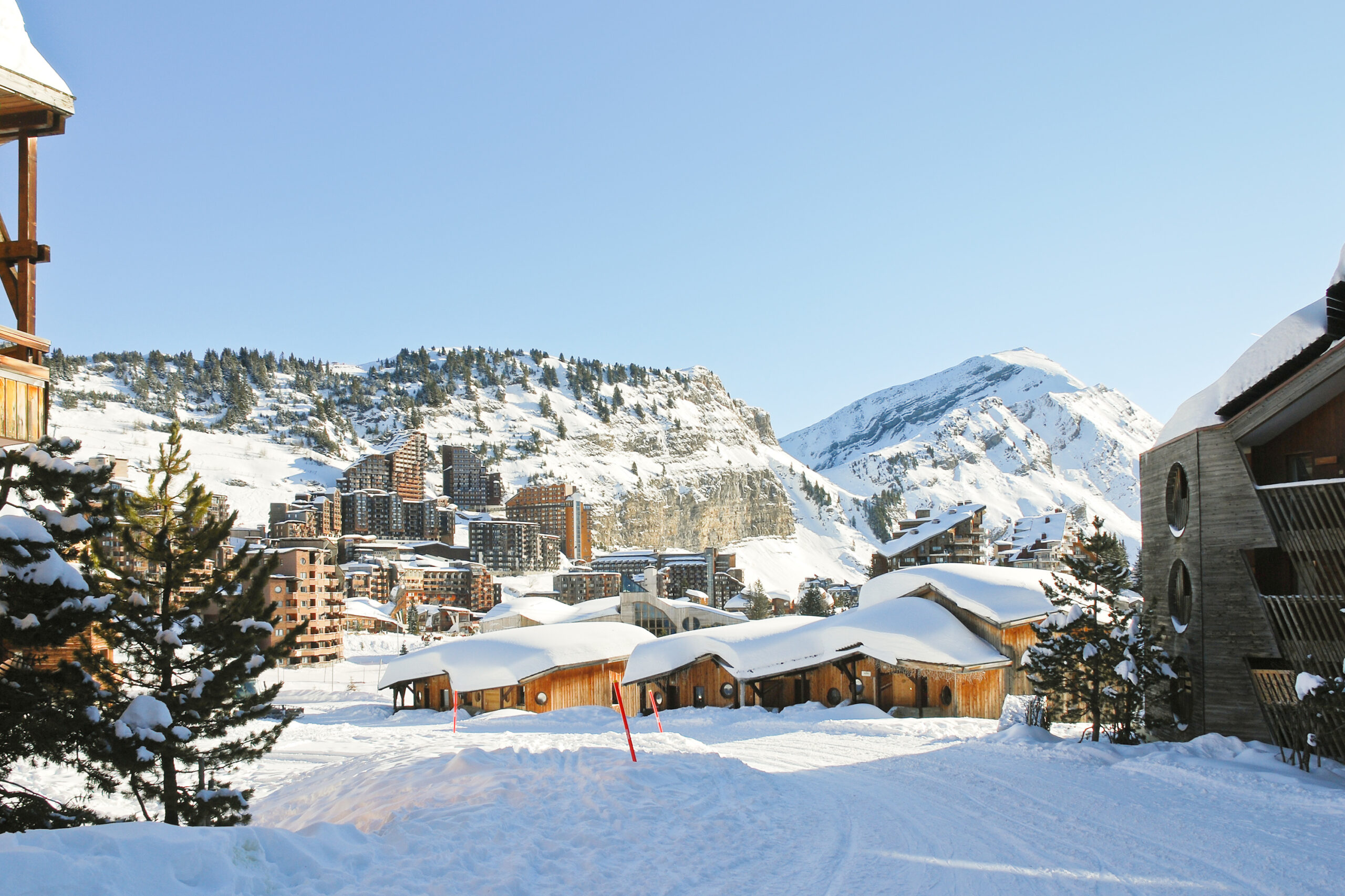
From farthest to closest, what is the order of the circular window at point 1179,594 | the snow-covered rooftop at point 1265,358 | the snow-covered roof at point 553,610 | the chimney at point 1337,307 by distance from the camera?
the snow-covered roof at point 553,610, the circular window at point 1179,594, the snow-covered rooftop at point 1265,358, the chimney at point 1337,307

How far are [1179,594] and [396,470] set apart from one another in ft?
483

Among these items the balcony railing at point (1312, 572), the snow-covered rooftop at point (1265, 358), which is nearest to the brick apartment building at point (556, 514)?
the snow-covered rooftop at point (1265, 358)

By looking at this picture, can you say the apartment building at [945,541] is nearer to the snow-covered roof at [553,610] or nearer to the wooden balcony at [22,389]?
the snow-covered roof at [553,610]

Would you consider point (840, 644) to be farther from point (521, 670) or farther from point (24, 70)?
point (24, 70)

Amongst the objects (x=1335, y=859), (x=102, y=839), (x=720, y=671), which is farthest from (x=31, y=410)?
(x=720, y=671)

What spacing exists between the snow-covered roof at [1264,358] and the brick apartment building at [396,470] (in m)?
131

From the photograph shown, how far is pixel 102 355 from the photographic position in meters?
A: 183

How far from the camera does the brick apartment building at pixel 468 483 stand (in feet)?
531

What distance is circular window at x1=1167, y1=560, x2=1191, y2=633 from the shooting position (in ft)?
61.1

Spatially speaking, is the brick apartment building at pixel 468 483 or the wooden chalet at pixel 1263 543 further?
the brick apartment building at pixel 468 483

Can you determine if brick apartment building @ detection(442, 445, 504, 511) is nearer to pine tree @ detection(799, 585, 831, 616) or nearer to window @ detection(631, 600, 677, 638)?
pine tree @ detection(799, 585, 831, 616)

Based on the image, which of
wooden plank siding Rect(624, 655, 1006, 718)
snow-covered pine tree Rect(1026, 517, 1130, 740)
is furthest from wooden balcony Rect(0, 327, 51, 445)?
wooden plank siding Rect(624, 655, 1006, 718)

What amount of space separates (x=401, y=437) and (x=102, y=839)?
537 ft

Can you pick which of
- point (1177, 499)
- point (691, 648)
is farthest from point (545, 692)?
point (1177, 499)
